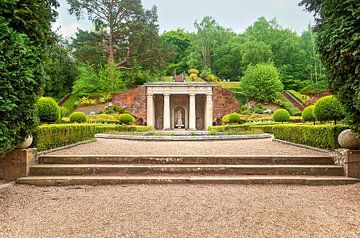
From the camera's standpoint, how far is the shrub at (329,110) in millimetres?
9508

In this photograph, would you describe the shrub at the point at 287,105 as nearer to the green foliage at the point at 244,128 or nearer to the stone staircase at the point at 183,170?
the green foliage at the point at 244,128

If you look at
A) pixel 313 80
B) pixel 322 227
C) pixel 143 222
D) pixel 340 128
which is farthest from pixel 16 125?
pixel 313 80

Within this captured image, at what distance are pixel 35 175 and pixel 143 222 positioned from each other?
3.79 metres

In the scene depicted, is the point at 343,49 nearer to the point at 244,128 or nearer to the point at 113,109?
the point at 244,128

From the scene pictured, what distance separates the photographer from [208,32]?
2124 inches

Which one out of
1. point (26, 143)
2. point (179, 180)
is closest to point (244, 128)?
point (179, 180)

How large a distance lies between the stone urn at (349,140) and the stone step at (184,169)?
52 centimetres

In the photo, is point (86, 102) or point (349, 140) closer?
point (349, 140)

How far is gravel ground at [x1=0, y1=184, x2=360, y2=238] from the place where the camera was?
3.92 m

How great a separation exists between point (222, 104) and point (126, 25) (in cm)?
1493

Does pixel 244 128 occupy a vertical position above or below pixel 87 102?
below

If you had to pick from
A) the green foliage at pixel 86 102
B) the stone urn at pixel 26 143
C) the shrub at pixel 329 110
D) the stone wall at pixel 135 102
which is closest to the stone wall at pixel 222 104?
the stone wall at pixel 135 102

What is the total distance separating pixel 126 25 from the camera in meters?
36.8

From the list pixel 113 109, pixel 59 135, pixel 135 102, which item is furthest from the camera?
pixel 135 102
